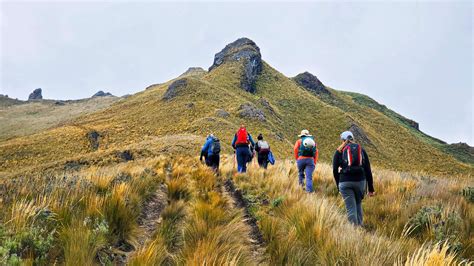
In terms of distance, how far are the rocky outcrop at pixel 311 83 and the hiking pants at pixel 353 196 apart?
91979mm

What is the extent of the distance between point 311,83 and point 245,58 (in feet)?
81.6

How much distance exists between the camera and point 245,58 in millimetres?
86562

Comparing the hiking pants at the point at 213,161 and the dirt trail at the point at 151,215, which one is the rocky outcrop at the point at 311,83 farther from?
the dirt trail at the point at 151,215

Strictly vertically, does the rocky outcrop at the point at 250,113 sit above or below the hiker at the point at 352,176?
above

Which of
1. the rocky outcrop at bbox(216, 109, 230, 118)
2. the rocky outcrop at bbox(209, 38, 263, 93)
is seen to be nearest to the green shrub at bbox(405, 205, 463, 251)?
the rocky outcrop at bbox(216, 109, 230, 118)

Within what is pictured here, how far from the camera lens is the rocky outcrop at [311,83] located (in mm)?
94338

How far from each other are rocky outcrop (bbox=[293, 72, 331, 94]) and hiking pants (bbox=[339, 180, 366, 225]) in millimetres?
91979

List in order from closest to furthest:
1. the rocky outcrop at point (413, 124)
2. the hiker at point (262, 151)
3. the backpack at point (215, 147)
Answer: the backpack at point (215, 147) < the hiker at point (262, 151) < the rocky outcrop at point (413, 124)

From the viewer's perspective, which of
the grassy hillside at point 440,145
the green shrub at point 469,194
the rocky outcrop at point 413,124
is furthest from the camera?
the rocky outcrop at point 413,124

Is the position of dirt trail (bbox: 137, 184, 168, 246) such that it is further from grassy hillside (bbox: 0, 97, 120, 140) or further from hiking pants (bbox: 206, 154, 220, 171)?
grassy hillside (bbox: 0, 97, 120, 140)

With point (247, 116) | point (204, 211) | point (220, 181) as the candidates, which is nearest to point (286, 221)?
point (204, 211)

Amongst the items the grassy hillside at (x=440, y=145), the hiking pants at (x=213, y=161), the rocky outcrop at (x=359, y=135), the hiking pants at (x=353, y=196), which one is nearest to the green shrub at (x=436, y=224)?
the hiking pants at (x=353, y=196)

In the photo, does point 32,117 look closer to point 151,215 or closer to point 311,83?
point 311,83

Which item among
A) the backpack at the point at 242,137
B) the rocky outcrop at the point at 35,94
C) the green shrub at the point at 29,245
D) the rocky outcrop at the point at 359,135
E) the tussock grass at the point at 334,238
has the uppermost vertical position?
the rocky outcrop at the point at 35,94
